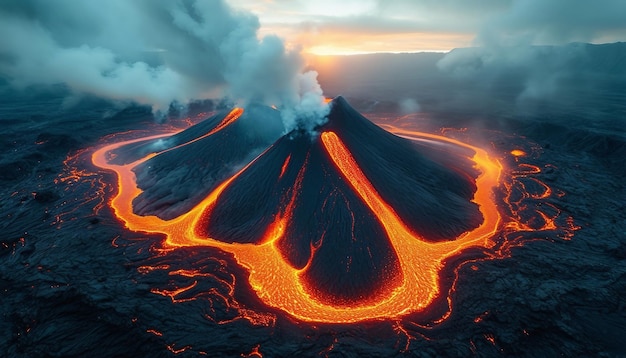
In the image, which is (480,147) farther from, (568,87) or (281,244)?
(568,87)

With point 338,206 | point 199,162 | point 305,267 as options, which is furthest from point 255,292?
point 199,162

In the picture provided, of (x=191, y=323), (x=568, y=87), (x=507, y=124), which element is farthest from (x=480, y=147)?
(x=568, y=87)

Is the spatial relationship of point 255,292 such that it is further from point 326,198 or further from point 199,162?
point 199,162

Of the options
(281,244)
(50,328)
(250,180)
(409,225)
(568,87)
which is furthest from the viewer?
(568,87)

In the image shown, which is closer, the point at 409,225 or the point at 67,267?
the point at 67,267

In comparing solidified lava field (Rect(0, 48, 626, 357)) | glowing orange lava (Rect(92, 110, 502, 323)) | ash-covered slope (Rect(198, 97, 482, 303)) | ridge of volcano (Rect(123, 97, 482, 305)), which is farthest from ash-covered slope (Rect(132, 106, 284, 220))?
ash-covered slope (Rect(198, 97, 482, 303))

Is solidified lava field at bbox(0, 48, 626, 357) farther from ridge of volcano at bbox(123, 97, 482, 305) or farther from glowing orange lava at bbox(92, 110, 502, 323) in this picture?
ridge of volcano at bbox(123, 97, 482, 305)

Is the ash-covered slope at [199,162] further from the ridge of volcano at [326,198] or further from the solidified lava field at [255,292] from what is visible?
the solidified lava field at [255,292]
